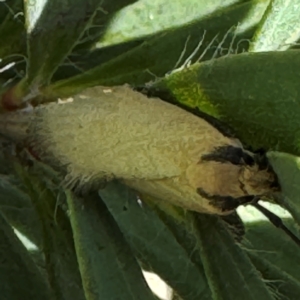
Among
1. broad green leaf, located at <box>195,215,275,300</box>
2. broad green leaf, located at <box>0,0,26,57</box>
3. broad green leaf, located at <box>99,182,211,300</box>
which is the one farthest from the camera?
broad green leaf, located at <box>0,0,26,57</box>

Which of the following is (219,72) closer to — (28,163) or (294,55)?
(294,55)

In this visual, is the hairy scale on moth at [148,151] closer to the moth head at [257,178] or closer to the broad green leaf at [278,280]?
the moth head at [257,178]

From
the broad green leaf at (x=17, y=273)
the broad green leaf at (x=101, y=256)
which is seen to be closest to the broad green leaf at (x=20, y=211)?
the broad green leaf at (x=17, y=273)

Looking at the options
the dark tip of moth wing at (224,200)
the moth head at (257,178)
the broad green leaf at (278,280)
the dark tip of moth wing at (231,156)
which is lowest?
the broad green leaf at (278,280)

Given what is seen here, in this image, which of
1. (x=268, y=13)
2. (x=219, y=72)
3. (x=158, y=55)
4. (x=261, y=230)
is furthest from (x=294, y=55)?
(x=261, y=230)

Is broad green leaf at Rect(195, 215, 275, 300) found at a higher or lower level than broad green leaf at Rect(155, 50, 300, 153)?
lower

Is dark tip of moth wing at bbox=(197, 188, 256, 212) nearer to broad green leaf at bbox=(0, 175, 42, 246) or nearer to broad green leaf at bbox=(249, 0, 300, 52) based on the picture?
broad green leaf at bbox=(249, 0, 300, 52)

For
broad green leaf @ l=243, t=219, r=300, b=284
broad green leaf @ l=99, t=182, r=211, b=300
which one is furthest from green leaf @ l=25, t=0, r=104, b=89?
broad green leaf @ l=243, t=219, r=300, b=284
